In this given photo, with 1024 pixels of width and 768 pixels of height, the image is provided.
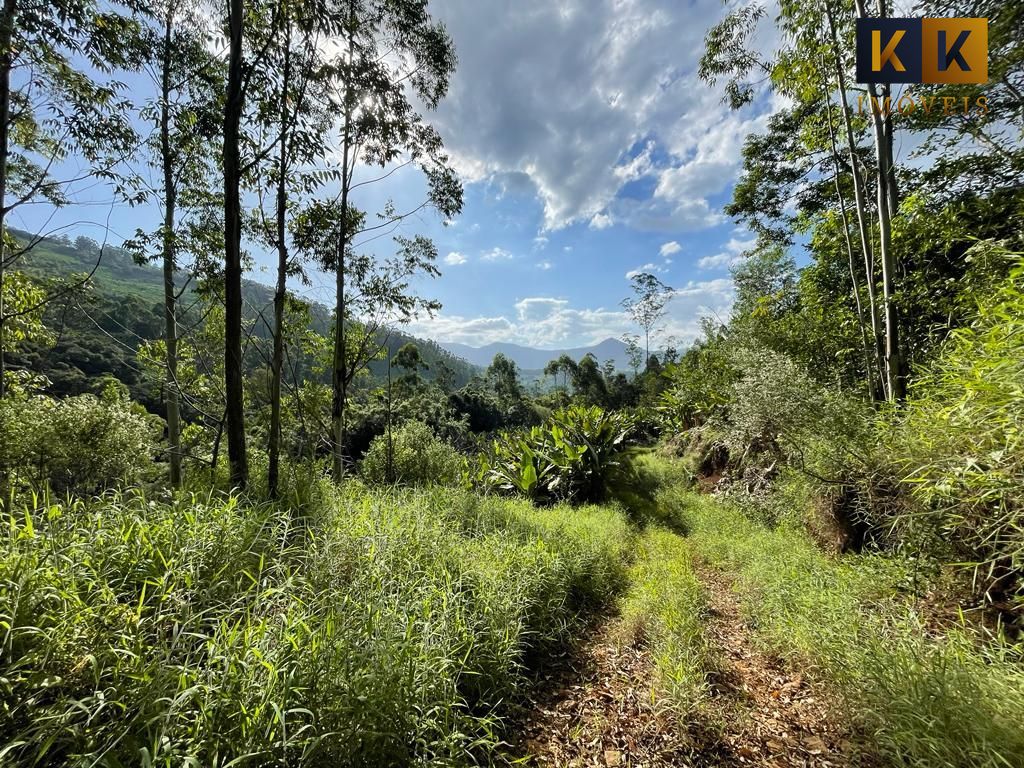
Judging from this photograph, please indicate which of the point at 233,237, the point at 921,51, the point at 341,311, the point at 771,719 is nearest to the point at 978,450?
the point at 771,719

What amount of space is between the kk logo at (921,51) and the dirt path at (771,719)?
6018mm

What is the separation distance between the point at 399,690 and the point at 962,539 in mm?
3790

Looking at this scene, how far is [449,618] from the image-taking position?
2.47 meters

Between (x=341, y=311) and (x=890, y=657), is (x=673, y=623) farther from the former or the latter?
(x=341, y=311)

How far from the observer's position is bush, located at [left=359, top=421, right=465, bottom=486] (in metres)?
10.1

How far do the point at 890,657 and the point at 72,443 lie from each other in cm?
994

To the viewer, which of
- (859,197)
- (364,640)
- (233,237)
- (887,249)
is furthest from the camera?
(859,197)

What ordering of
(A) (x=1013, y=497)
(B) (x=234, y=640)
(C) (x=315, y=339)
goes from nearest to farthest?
(B) (x=234, y=640) → (A) (x=1013, y=497) → (C) (x=315, y=339)

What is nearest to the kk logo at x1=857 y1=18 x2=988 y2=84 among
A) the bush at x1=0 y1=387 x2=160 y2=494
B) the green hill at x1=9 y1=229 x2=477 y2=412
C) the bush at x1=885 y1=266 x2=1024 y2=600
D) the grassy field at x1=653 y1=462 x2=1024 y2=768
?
the bush at x1=885 y1=266 x2=1024 y2=600

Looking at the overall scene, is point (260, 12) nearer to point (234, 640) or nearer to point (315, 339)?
point (315, 339)

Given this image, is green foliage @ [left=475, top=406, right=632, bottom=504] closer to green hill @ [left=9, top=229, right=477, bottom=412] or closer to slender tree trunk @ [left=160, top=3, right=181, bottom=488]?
green hill @ [left=9, top=229, right=477, bottom=412]

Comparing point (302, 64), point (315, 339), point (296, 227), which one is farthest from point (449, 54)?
point (315, 339)

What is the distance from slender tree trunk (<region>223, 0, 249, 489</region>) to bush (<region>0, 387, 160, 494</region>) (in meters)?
3.22

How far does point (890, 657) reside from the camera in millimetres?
1979
